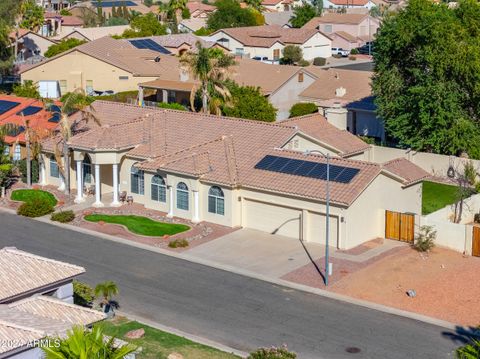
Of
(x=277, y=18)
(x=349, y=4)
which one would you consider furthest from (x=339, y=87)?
(x=349, y=4)

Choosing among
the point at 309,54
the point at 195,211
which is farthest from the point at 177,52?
the point at 195,211

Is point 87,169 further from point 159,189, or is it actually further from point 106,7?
point 106,7

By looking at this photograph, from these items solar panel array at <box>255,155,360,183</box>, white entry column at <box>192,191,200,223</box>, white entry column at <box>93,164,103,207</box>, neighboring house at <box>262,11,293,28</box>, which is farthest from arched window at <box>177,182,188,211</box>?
neighboring house at <box>262,11,293,28</box>

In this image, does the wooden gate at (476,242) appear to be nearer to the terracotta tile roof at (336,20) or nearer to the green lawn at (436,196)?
the green lawn at (436,196)

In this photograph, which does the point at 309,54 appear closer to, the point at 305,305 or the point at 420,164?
the point at 420,164

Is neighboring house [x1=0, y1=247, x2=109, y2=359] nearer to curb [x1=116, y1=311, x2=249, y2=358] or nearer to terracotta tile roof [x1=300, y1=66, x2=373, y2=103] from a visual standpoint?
curb [x1=116, y1=311, x2=249, y2=358]

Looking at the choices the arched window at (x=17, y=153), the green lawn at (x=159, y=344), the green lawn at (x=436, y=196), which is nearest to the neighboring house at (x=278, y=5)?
the arched window at (x=17, y=153)
